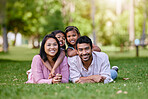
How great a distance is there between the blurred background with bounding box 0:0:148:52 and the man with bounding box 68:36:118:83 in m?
17.5

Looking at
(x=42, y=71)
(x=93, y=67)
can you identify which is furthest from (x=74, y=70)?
(x=42, y=71)

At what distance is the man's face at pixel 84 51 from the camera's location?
6.82 metres

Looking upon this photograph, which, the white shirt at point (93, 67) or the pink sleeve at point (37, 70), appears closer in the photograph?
the pink sleeve at point (37, 70)

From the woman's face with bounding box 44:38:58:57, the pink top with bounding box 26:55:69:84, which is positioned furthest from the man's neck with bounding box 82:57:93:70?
the woman's face with bounding box 44:38:58:57

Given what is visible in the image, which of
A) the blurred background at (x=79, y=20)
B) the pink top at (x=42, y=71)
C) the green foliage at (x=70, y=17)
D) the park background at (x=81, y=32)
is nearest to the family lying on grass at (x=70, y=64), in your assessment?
the pink top at (x=42, y=71)

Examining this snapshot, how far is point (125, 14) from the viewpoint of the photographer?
171ft

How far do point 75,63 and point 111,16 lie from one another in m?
48.1

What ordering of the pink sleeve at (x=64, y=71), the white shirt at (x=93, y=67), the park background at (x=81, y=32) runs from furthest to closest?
the pink sleeve at (x=64, y=71)
the white shirt at (x=93, y=67)
the park background at (x=81, y=32)

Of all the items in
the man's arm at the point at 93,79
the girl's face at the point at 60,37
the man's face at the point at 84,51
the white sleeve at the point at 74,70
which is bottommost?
the man's arm at the point at 93,79

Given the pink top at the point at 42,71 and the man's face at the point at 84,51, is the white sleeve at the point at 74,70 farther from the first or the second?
the man's face at the point at 84,51

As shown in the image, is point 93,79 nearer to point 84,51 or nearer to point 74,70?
point 74,70

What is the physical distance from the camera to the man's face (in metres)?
6.82

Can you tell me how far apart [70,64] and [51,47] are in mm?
800

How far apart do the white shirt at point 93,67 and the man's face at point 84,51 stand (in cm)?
32
